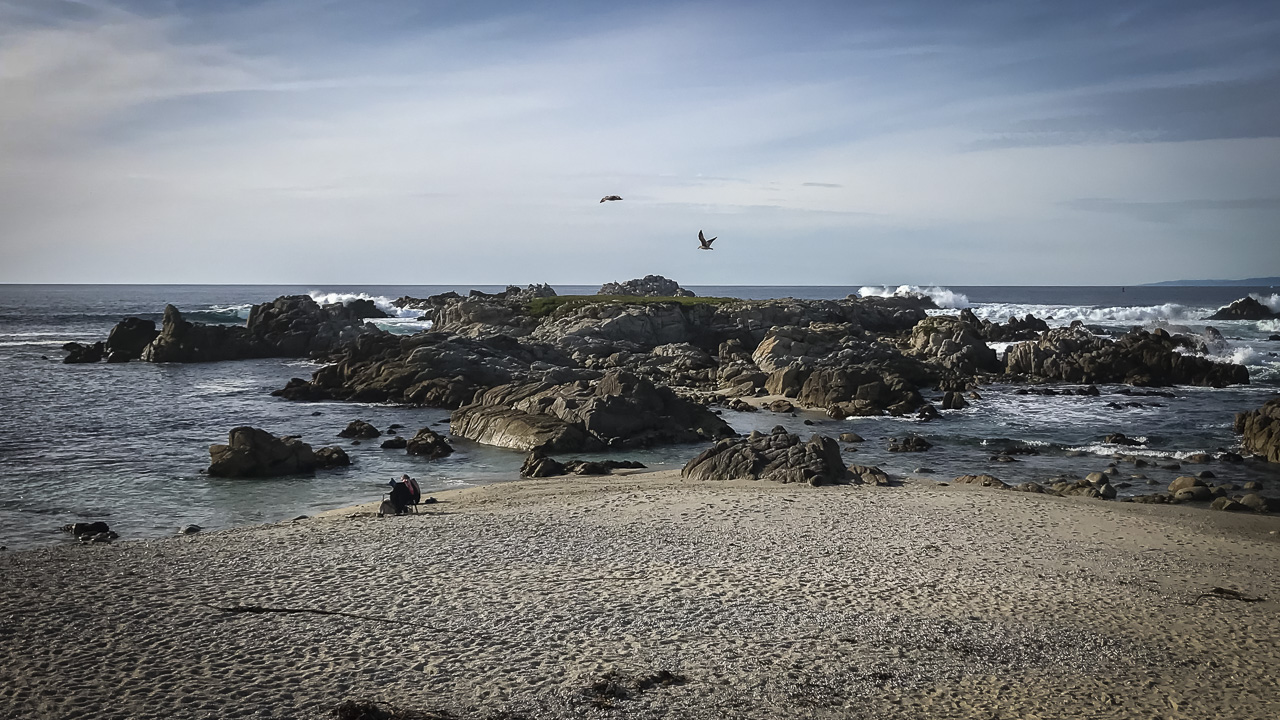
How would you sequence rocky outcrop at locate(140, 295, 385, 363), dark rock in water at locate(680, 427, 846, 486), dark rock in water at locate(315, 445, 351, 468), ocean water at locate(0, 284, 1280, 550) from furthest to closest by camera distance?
rocky outcrop at locate(140, 295, 385, 363) → dark rock in water at locate(315, 445, 351, 468) → dark rock in water at locate(680, 427, 846, 486) → ocean water at locate(0, 284, 1280, 550)

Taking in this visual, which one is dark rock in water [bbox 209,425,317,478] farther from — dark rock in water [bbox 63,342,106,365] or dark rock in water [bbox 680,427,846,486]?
dark rock in water [bbox 63,342,106,365]

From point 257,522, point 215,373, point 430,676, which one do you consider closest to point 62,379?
point 215,373

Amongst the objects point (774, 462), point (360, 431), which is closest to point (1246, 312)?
point (774, 462)

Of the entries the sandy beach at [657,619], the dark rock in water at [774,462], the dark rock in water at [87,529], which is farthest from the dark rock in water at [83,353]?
the dark rock in water at [774,462]

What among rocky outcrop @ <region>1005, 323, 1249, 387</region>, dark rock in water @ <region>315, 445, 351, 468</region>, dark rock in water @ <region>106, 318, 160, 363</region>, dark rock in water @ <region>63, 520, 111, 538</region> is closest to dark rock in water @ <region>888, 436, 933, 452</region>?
dark rock in water @ <region>315, 445, 351, 468</region>

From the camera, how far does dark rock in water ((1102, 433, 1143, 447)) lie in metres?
38.8

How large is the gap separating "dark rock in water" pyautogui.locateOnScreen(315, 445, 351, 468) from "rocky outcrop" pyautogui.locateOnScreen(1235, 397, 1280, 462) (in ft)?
126

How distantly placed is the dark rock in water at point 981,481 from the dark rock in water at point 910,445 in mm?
6902

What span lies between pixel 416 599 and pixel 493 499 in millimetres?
10946

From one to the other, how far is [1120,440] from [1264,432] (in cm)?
541

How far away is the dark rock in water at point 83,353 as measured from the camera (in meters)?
77.2

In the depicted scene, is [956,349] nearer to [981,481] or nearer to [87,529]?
[981,481]

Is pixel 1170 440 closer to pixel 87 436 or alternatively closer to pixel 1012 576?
pixel 1012 576

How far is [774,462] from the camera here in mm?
30312
